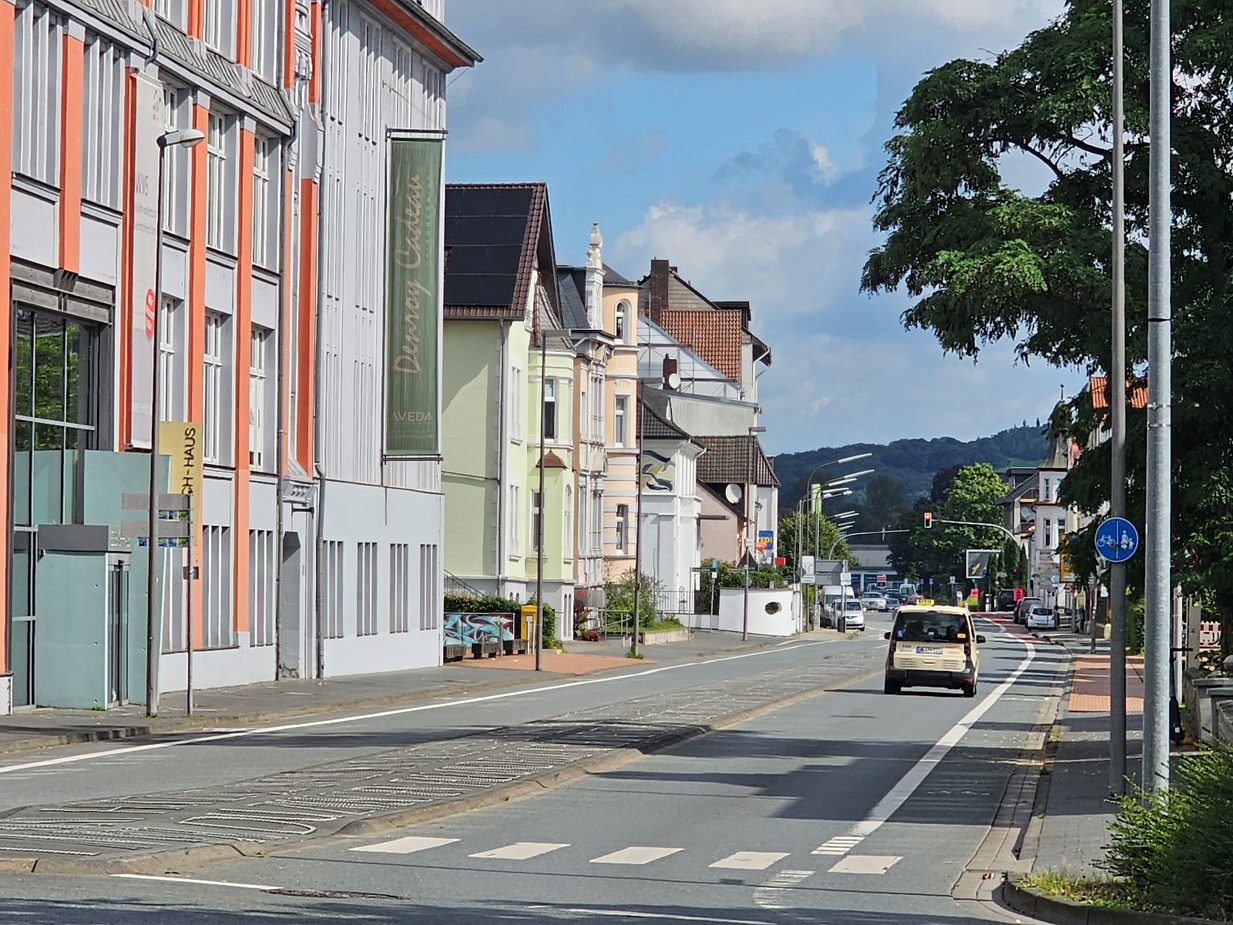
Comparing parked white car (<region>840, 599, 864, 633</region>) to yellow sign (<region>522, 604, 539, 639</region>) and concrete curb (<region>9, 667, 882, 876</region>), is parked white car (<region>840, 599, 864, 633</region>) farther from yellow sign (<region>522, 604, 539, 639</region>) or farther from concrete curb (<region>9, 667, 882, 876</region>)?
concrete curb (<region>9, 667, 882, 876</region>)

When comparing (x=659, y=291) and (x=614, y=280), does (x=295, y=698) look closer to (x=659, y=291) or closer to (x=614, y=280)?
(x=614, y=280)

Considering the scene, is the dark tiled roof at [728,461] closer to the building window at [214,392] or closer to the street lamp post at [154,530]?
the building window at [214,392]

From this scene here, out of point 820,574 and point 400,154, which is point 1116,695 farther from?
point 820,574

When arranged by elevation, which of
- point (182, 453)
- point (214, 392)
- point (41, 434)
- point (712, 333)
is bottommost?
point (182, 453)

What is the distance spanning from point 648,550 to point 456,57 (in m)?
47.4

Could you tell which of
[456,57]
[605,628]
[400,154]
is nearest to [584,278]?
[605,628]

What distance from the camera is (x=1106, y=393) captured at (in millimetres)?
24750

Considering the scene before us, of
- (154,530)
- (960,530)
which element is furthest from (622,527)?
(960,530)

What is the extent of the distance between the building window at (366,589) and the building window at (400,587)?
1343mm

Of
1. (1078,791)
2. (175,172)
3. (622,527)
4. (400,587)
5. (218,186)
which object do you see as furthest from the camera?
(622,527)

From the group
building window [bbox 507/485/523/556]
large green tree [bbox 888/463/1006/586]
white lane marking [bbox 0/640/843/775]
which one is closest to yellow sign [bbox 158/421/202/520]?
white lane marking [bbox 0/640/843/775]

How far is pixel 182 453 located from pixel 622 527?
51.8m

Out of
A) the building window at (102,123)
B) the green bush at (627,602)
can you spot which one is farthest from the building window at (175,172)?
the green bush at (627,602)

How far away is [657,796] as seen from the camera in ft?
64.0
